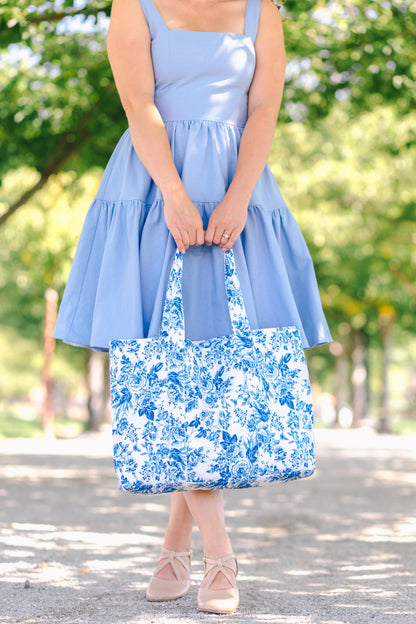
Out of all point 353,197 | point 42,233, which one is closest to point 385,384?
point 353,197

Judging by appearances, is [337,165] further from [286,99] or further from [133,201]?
[133,201]

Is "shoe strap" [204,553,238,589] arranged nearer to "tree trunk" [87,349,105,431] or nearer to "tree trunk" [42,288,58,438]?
"tree trunk" [42,288,58,438]

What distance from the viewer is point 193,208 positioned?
Answer: 3.09 metres

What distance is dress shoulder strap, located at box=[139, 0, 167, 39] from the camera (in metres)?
3.27

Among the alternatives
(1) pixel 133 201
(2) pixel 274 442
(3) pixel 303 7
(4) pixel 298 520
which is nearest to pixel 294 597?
(2) pixel 274 442

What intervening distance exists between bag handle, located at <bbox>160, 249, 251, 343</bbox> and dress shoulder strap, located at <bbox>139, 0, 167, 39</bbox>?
0.87 m

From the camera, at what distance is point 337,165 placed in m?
17.2

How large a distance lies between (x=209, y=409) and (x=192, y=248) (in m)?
0.62

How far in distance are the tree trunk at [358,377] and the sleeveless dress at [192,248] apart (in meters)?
22.8

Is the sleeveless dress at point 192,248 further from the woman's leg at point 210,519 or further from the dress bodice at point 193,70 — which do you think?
the woman's leg at point 210,519

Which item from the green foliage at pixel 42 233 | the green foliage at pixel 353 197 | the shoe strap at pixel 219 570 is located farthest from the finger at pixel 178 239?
the green foliage at pixel 353 197

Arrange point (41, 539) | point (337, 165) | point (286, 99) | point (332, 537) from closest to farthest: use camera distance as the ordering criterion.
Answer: point (41, 539), point (332, 537), point (286, 99), point (337, 165)

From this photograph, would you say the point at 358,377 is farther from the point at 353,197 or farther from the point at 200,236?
the point at 200,236

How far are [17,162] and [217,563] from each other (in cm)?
766
